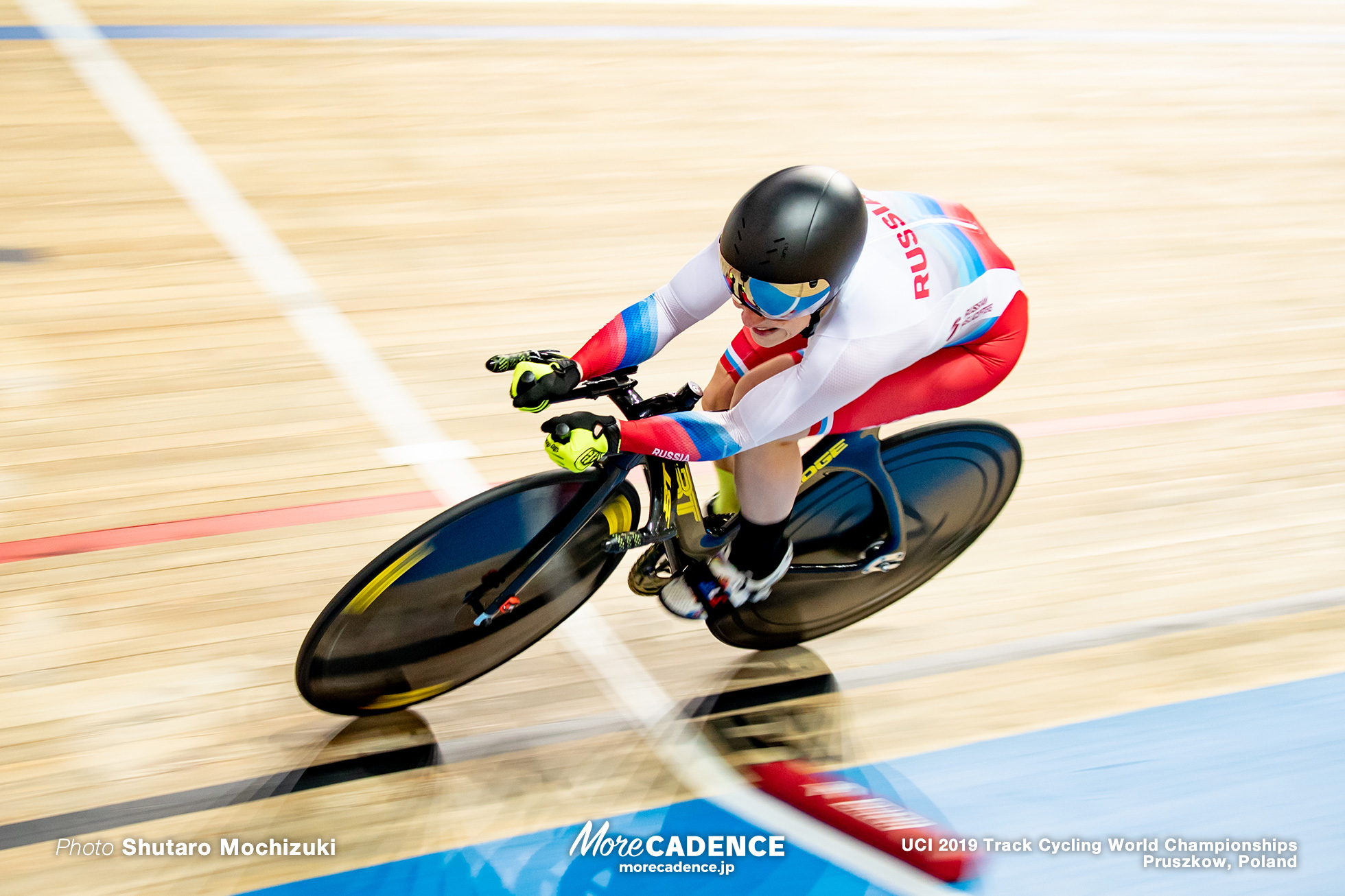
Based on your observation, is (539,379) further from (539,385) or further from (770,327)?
(770,327)

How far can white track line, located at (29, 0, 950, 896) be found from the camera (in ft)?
8.27

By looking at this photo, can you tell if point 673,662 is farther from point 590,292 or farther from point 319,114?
point 319,114

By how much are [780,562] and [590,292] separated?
1936mm

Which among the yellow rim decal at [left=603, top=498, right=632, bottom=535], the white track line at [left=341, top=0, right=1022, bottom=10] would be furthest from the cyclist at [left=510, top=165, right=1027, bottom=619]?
the white track line at [left=341, top=0, right=1022, bottom=10]

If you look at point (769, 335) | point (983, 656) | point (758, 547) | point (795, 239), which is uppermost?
point (795, 239)

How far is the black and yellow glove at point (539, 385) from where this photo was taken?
2.11 m

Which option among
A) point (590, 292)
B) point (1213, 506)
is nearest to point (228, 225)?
point (590, 292)

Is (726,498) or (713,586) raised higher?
(726,498)

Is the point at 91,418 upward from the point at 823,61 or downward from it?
downward

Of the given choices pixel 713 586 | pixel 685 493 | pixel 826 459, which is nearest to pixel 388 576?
pixel 685 493

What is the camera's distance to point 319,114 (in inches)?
206

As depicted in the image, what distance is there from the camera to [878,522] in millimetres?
2836

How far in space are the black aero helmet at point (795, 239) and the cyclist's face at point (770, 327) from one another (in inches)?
2.3

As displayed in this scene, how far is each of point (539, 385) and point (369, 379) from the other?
5.74 ft
